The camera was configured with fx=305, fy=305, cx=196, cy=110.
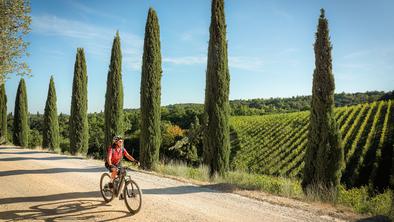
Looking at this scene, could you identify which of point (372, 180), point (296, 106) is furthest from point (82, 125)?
point (296, 106)

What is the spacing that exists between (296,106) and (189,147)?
75.6m

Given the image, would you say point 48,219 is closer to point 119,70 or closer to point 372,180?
point 119,70

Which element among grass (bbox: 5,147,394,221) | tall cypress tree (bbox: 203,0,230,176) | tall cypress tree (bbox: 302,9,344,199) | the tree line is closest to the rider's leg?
grass (bbox: 5,147,394,221)

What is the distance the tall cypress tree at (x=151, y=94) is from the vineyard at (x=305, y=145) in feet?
50.1

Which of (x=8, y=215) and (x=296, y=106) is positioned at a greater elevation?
(x=296, y=106)

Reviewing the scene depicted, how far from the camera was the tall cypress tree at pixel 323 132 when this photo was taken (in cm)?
1036

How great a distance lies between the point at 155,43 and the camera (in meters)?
16.3

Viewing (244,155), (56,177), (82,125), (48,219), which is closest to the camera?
(48,219)

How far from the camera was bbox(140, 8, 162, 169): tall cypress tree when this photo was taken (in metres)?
15.2

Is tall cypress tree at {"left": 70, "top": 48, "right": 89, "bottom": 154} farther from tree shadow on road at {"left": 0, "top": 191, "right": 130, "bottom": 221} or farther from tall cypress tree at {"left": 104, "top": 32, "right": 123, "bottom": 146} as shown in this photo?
tree shadow on road at {"left": 0, "top": 191, "right": 130, "bottom": 221}

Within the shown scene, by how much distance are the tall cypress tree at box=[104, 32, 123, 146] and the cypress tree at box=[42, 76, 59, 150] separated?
12639mm

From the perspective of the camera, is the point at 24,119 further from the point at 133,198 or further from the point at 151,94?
the point at 133,198

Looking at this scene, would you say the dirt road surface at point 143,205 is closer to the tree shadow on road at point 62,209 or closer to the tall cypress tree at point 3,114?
the tree shadow on road at point 62,209

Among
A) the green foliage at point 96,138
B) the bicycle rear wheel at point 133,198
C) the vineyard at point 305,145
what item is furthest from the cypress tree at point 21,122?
the bicycle rear wheel at point 133,198
